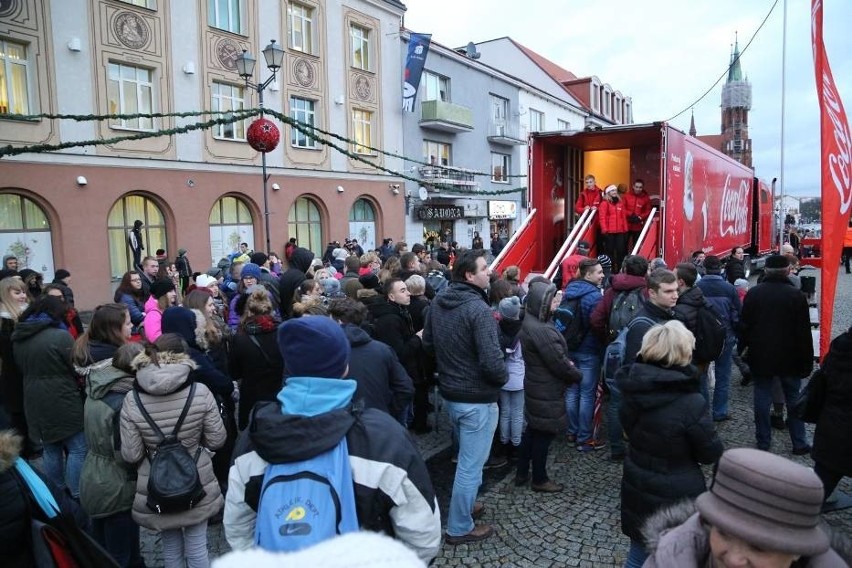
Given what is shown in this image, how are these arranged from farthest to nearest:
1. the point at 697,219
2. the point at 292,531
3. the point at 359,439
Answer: the point at 697,219 < the point at 359,439 < the point at 292,531

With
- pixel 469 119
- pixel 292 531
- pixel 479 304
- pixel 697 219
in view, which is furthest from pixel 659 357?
pixel 469 119

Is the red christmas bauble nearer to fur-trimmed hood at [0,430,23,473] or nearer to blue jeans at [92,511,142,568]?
blue jeans at [92,511,142,568]

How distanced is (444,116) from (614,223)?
15.6m

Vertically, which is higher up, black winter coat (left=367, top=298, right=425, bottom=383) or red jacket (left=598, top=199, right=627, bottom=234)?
red jacket (left=598, top=199, right=627, bottom=234)

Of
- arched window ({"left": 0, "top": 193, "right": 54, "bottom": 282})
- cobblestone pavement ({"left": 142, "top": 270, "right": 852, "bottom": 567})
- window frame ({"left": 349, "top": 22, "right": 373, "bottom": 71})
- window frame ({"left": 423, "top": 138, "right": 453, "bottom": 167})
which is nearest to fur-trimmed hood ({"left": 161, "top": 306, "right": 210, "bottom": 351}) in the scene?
cobblestone pavement ({"left": 142, "top": 270, "right": 852, "bottom": 567})

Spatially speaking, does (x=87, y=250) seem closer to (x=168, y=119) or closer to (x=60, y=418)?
(x=168, y=119)

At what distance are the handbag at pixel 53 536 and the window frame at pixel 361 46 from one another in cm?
2071

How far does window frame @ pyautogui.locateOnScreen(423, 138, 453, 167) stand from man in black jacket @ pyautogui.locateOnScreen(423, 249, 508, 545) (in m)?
20.7

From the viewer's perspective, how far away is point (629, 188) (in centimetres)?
1138

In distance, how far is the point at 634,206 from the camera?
9.61m

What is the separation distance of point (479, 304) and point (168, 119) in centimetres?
1453

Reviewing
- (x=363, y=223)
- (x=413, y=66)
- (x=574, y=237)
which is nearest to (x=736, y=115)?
(x=413, y=66)

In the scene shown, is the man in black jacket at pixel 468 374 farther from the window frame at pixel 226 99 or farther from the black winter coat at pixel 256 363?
the window frame at pixel 226 99

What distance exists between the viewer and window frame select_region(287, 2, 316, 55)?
1877 cm
